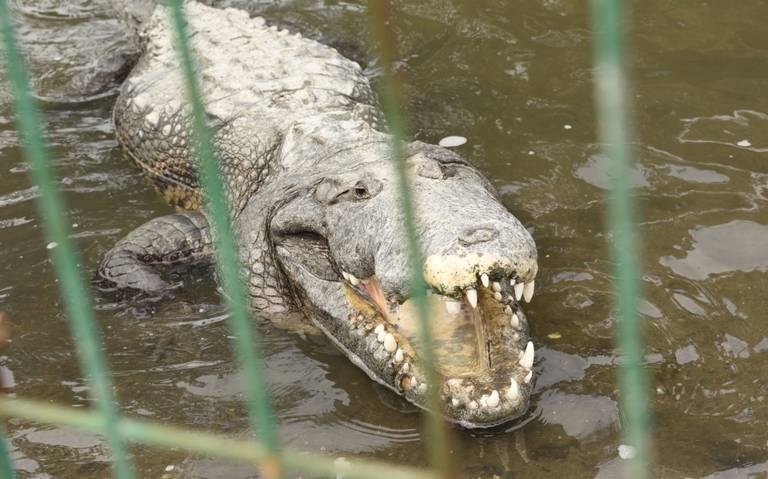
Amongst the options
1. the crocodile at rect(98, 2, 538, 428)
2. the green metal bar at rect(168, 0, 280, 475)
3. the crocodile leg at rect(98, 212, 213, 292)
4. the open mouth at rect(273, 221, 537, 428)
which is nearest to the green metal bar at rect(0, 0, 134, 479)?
the green metal bar at rect(168, 0, 280, 475)

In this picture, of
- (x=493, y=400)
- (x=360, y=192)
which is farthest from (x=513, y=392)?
(x=360, y=192)

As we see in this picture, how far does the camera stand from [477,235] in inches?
119

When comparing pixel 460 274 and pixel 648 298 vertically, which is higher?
pixel 460 274

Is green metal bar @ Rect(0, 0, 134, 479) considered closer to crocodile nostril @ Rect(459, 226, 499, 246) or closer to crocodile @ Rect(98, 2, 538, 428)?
crocodile @ Rect(98, 2, 538, 428)

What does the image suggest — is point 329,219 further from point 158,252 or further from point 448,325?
point 158,252

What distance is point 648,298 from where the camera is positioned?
394cm

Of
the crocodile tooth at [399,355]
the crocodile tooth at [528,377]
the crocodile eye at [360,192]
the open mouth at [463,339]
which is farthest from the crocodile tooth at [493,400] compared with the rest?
the crocodile eye at [360,192]

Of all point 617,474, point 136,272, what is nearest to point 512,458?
point 617,474

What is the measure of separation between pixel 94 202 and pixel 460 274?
2.72m

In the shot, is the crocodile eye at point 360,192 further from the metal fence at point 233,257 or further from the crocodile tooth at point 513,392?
the metal fence at point 233,257

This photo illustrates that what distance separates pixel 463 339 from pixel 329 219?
30.1 inches

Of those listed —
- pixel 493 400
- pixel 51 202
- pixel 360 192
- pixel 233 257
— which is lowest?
pixel 493 400

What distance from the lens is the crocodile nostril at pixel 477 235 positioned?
300cm

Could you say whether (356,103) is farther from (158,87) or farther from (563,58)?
(563,58)
